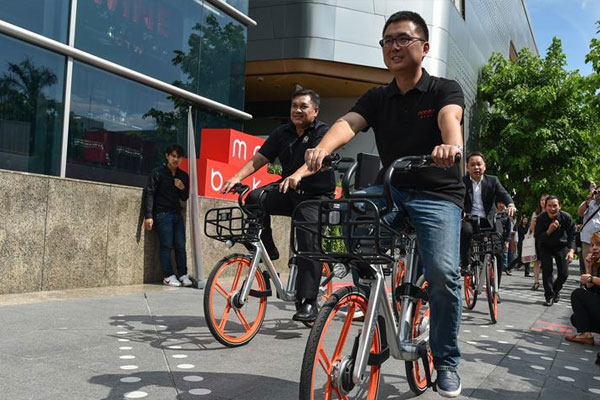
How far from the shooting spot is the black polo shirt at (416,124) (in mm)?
2937

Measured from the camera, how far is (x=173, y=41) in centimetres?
1014

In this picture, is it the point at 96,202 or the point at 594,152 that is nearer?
the point at 96,202

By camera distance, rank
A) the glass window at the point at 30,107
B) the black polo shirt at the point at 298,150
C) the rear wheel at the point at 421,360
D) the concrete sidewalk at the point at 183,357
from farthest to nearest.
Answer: the glass window at the point at 30,107
the black polo shirt at the point at 298,150
the concrete sidewalk at the point at 183,357
the rear wheel at the point at 421,360

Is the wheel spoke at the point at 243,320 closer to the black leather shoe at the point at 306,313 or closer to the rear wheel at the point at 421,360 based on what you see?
the black leather shoe at the point at 306,313

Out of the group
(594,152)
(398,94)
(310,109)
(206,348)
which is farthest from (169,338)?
(594,152)

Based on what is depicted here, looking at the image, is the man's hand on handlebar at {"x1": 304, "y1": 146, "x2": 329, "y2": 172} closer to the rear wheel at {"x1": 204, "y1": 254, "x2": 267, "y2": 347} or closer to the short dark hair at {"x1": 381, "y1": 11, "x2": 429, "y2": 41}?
the short dark hair at {"x1": 381, "y1": 11, "x2": 429, "y2": 41}

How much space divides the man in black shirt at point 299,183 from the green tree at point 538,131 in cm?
2222

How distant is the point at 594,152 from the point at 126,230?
23228mm

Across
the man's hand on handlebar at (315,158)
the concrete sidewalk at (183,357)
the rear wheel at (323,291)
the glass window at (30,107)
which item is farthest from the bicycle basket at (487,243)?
the glass window at (30,107)

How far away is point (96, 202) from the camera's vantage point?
7.05 m

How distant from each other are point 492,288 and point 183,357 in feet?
12.8

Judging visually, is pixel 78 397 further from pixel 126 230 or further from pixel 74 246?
pixel 126 230

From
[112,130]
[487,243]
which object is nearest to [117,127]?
[112,130]

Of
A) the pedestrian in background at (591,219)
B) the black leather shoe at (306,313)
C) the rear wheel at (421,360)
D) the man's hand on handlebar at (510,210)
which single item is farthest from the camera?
the pedestrian in background at (591,219)
